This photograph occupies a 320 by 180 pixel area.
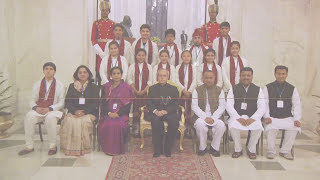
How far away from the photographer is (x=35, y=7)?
473cm

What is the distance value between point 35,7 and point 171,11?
4.34 metres

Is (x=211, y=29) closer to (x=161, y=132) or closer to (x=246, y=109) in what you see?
(x=246, y=109)

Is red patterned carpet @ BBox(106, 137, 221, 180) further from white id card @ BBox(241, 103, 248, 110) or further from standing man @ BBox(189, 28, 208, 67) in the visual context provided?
standing man @ BBox(189, 28, 208, 67)

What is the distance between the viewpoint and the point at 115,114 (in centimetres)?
445

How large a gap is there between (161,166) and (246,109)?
1399mm

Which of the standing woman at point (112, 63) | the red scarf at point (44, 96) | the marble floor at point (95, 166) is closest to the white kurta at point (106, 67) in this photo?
the standing woman at point (112, 63)

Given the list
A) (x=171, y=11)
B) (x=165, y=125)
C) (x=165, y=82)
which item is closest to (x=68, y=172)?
(x=165, y=125)

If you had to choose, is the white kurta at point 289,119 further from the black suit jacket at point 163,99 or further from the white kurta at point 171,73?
the white kurta at point 171,73

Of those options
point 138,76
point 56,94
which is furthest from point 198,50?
point 56,94

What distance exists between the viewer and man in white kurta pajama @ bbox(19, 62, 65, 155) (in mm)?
4434

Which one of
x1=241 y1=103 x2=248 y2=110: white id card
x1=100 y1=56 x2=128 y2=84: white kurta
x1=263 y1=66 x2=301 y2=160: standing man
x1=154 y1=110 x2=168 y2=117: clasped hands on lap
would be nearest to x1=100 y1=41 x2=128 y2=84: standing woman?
x1=100 y1=56 x2=128 y2=84: white kurta

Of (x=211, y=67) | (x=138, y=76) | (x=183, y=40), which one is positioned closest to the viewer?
(x=211, y=67)

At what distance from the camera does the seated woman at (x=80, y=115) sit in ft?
14.3

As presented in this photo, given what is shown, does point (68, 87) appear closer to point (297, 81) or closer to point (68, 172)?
point (68, 172)
